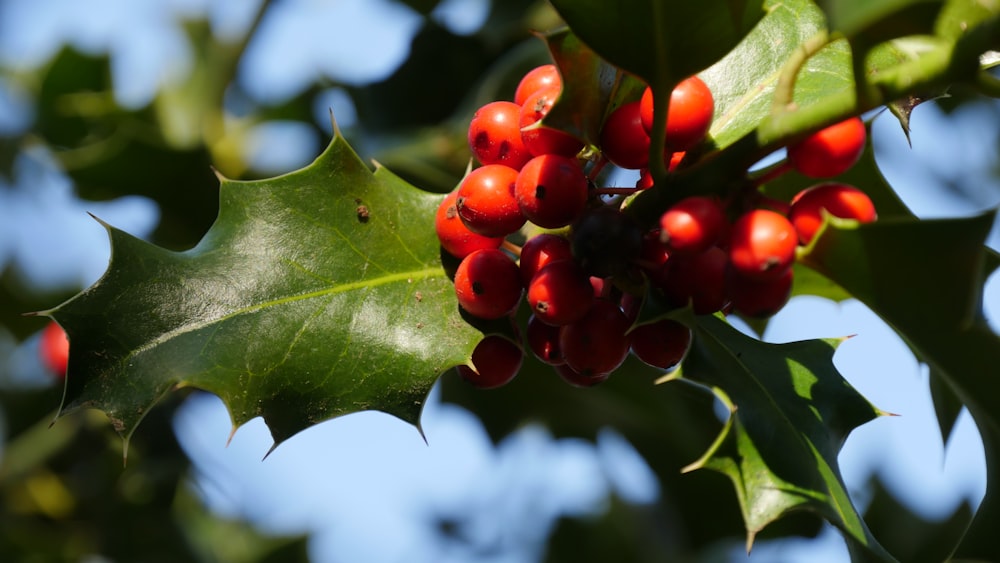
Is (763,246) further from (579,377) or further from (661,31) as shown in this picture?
(579,377)

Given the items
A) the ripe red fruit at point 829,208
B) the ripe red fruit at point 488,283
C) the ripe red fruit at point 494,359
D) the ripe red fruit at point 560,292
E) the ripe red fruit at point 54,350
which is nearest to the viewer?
the ripe red fruit at point 829,208

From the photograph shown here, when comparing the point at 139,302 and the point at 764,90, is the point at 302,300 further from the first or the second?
the point at 764,90

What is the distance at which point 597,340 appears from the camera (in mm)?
1393

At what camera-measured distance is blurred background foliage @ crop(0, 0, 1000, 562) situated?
285 centimetres

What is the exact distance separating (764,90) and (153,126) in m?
2.37

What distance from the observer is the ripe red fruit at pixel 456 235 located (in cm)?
151

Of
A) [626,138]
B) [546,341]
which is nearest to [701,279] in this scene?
[626,138]

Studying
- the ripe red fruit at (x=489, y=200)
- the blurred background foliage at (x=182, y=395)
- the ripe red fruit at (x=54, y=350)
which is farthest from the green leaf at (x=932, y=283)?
the ripe red fruit at (x=54, y=350)

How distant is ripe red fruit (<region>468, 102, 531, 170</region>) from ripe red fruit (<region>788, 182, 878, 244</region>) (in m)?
0.41

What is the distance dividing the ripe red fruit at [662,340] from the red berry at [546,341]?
0.13m

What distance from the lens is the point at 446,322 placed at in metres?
1.55

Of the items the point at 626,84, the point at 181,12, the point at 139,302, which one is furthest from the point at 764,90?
the point at 181,12

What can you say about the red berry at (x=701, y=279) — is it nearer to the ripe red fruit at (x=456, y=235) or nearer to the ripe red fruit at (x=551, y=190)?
the ripe red fruit at (x=551, y=190)

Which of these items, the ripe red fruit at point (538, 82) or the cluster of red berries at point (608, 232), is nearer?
the cluster of red berries at point (608, 232)
